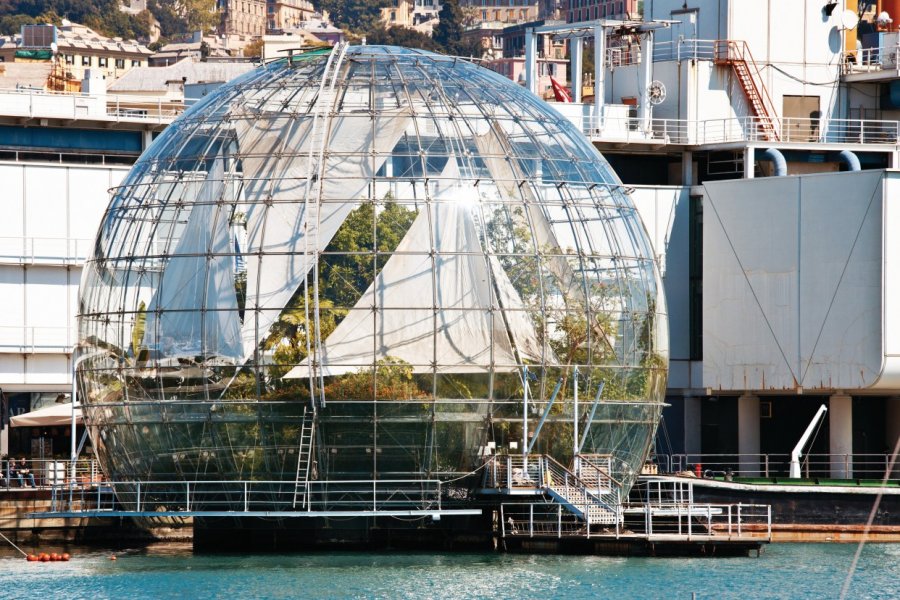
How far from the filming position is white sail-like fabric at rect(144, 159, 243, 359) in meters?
43.0

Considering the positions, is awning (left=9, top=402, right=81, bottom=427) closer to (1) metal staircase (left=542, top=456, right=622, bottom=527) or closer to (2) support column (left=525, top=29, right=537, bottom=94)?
(1) metal staircase (left=542, top=456, right=622, bottom=527)

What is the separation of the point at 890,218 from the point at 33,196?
2352cm

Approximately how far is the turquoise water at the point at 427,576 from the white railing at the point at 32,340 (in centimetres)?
1268

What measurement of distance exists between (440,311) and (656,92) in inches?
932

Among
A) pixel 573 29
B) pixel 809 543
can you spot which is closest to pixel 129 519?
pixel 809 543

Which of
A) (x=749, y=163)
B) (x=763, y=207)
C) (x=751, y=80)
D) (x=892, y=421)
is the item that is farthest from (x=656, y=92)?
(x=892, y=421)

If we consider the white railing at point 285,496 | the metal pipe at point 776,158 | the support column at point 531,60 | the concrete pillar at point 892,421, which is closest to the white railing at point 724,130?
the metal pipe at point 776,158

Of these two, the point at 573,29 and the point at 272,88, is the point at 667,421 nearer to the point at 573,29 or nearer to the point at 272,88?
the point at 573,29

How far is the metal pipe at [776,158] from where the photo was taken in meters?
60.8

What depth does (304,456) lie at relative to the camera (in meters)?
42.9

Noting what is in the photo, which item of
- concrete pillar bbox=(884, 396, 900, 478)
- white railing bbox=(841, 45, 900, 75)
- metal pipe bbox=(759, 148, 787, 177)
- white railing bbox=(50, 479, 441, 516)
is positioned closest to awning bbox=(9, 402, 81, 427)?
white railing bbox=(50, 479, 441, 516)

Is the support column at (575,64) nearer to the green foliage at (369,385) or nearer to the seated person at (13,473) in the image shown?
the seated person at (13,473)

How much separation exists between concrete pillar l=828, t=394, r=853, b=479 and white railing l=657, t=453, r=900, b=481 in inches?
1.1

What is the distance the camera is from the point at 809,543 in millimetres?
50469
